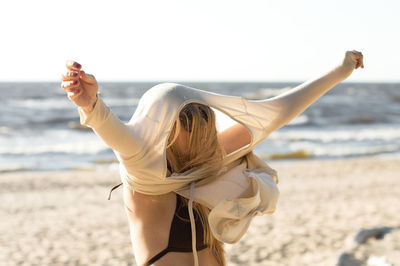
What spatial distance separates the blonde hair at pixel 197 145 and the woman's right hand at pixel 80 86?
1.22ft

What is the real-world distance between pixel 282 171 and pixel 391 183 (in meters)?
2.75

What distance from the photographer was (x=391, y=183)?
9.80m

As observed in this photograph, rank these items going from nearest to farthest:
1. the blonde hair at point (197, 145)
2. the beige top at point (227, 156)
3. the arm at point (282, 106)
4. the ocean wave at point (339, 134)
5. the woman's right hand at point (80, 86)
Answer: the woman's right hand at point (80, 86) < the beige top at point (227, 156) < the blonde hair at point (197, 145) < the arm at point (282, 106) < the ocean wave at point (339, 134)

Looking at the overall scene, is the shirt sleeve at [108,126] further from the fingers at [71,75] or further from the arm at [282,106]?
the arm at [282,106]

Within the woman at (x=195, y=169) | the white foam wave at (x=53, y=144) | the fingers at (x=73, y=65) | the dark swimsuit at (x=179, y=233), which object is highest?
the fingers at (x=73, y=65)

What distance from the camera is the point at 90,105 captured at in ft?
4.17

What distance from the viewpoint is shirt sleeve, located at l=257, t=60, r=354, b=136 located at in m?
1.85

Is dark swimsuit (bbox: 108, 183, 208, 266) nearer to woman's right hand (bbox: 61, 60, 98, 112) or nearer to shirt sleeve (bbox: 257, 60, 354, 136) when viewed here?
shirt sleeve (bbox: 257, 60, 354, 136)

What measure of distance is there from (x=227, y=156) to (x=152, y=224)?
39cm

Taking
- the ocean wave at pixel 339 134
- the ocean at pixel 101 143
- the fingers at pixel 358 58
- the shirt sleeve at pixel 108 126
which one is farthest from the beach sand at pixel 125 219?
the ocean wave at pixel 339 134

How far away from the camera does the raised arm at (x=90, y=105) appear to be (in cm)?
127

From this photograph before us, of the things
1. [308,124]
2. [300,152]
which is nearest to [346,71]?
[300,152]

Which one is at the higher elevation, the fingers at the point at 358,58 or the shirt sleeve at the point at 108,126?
the fingers at the point at 358,58

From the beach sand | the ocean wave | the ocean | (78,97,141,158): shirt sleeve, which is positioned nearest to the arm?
(78,97,141,158): shirt sleeve
